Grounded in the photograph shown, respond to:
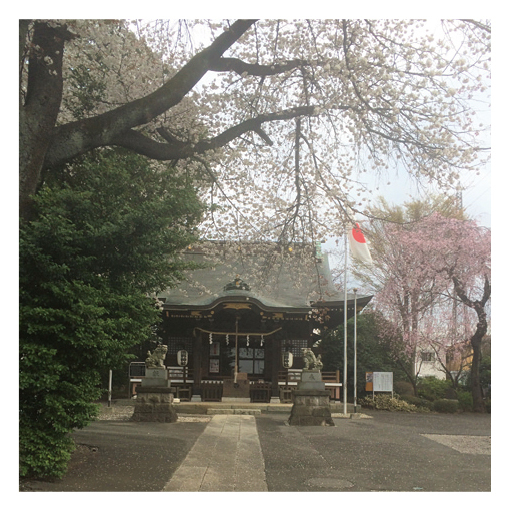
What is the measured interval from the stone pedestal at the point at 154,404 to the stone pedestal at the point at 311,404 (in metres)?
2.38

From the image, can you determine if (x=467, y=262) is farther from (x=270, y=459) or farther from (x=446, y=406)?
(x=270, y=459)

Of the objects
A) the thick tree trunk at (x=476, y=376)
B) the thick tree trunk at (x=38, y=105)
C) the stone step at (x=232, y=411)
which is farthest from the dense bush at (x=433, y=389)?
the thick tree trunk at (x=38, y=105)

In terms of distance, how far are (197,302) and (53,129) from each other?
8878mm

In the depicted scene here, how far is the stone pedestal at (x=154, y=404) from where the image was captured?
947cm

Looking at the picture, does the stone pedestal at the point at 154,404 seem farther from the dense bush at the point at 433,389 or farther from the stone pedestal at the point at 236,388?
the dense bush at the point at 433,389

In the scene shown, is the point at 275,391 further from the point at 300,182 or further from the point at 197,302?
the point at 300,182

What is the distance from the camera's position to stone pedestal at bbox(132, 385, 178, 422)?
9469 mm

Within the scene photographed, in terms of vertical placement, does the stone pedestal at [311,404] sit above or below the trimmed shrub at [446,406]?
above

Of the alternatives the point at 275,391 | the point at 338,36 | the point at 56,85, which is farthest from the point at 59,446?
the point at 275,391

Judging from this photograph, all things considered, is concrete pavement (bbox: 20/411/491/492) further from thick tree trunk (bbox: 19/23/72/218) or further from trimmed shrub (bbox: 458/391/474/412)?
trimmed shrub (bbox: 458/391/474/412)

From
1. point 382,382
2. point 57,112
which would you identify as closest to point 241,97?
point 57,112

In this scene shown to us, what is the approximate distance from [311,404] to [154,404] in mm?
3012

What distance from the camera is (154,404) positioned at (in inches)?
376

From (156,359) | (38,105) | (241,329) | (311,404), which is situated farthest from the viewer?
(241,329)
